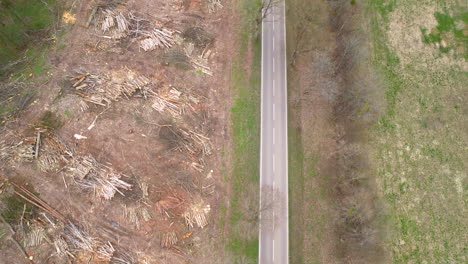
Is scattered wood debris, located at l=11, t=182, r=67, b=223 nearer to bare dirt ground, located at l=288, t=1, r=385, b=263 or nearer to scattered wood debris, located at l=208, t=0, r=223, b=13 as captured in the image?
bare dirt ground, located at l=288, t=1, r=385, b=263

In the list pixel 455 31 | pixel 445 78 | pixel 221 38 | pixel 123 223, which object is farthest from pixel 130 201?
pixel 455 31

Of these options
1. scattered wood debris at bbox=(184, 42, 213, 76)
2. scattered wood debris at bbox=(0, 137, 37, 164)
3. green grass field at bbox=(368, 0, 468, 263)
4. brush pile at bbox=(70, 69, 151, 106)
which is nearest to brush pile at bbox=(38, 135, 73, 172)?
scattered wood debris at bbox=(0, 137, 37, 164)

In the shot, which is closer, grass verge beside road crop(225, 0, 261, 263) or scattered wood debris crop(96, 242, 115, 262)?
scattered wood debris crop(96, 242, 115, 262)

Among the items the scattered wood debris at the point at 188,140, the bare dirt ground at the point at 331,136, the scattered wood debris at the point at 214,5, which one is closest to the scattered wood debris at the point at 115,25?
the scattered wood debris at the point at 214,5

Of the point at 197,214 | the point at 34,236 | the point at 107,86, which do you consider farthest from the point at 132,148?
the point at 34,236

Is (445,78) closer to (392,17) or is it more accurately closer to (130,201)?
(392,17)
